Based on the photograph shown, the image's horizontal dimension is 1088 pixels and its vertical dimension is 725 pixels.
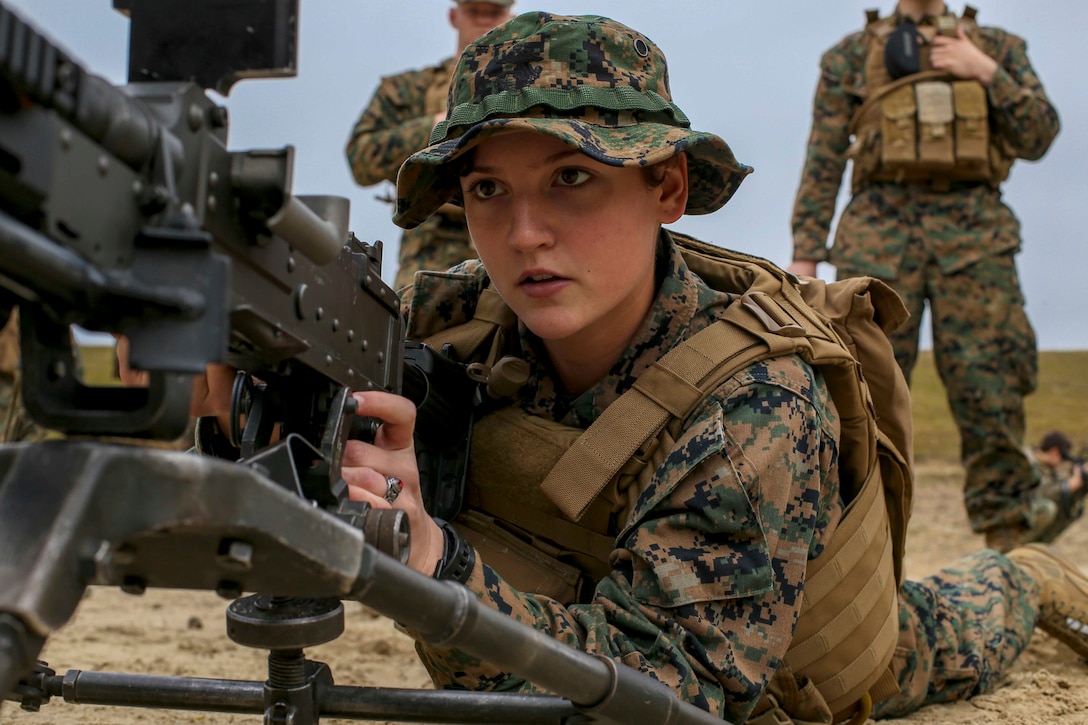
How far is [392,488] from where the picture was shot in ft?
6.61

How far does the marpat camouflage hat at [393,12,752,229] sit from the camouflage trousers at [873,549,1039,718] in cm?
153

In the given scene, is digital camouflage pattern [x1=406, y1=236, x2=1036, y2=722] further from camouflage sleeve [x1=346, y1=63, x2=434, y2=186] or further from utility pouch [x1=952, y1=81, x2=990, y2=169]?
camouflage sleeve [x1=346, y1=63, x2=434, y2=186]

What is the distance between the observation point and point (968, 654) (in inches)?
133

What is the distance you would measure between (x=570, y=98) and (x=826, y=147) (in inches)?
161

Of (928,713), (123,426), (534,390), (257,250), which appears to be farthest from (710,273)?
(123,426)

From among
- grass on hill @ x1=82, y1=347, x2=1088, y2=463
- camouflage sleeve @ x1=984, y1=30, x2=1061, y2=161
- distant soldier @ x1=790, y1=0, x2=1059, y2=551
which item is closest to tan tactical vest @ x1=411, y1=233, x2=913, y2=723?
distant soldier @ x1=790, y1=0, x2=1059, y2=551

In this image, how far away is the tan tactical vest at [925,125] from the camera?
5.65 m

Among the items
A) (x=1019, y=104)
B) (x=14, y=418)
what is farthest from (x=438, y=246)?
(x=1019, y=104)

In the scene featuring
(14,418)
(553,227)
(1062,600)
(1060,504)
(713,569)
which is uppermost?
(553,227)

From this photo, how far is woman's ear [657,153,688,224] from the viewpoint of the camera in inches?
106

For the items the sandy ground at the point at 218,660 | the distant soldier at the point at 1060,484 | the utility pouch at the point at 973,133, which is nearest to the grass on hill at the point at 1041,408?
the distant soldier at the point at 1060,484

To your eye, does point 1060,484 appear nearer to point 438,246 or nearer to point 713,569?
point 438,246

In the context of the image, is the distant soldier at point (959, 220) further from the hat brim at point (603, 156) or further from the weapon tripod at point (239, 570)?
the weapon tripod at point (239, 570)

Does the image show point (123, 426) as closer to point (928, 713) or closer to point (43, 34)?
point (43, 34)
